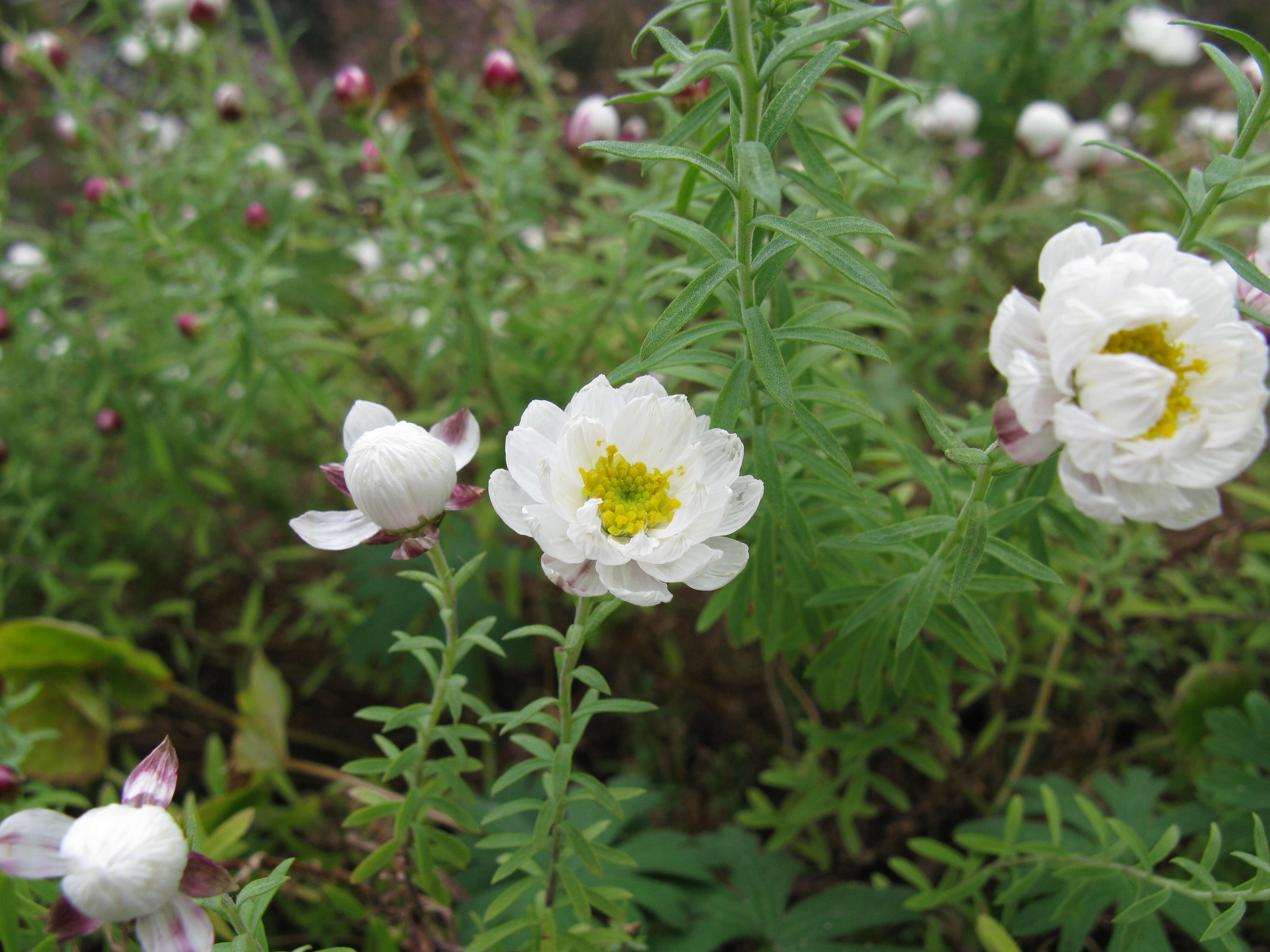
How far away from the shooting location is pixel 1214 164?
0.82m

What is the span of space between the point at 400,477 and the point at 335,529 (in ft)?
0.47

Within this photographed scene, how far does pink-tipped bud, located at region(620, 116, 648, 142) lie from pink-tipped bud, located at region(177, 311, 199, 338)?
977 millimetres

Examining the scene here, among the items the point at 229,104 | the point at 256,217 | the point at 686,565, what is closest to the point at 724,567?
the point at 686,565

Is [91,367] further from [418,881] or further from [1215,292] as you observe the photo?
[1215,292]

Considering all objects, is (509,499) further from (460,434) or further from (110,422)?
(110,422)

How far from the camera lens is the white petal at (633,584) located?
2.29 ft

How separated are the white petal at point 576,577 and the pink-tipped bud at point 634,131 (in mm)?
1065

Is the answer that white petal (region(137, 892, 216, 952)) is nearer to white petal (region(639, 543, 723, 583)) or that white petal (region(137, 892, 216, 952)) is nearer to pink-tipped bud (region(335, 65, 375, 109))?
white petal (region(639, 543, 723, 583))

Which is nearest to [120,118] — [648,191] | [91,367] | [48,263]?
[48,263]

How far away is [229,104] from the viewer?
6.12 ft

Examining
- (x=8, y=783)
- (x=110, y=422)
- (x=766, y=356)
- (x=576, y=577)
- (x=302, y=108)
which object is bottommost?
(x=110, y=422)

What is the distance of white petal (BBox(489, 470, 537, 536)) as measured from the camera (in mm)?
753

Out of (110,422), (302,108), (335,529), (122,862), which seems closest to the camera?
(122,862)

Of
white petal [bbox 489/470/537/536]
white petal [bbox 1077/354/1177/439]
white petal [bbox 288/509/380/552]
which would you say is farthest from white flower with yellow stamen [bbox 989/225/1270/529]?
white petal [bbox 288/509/380/552]
